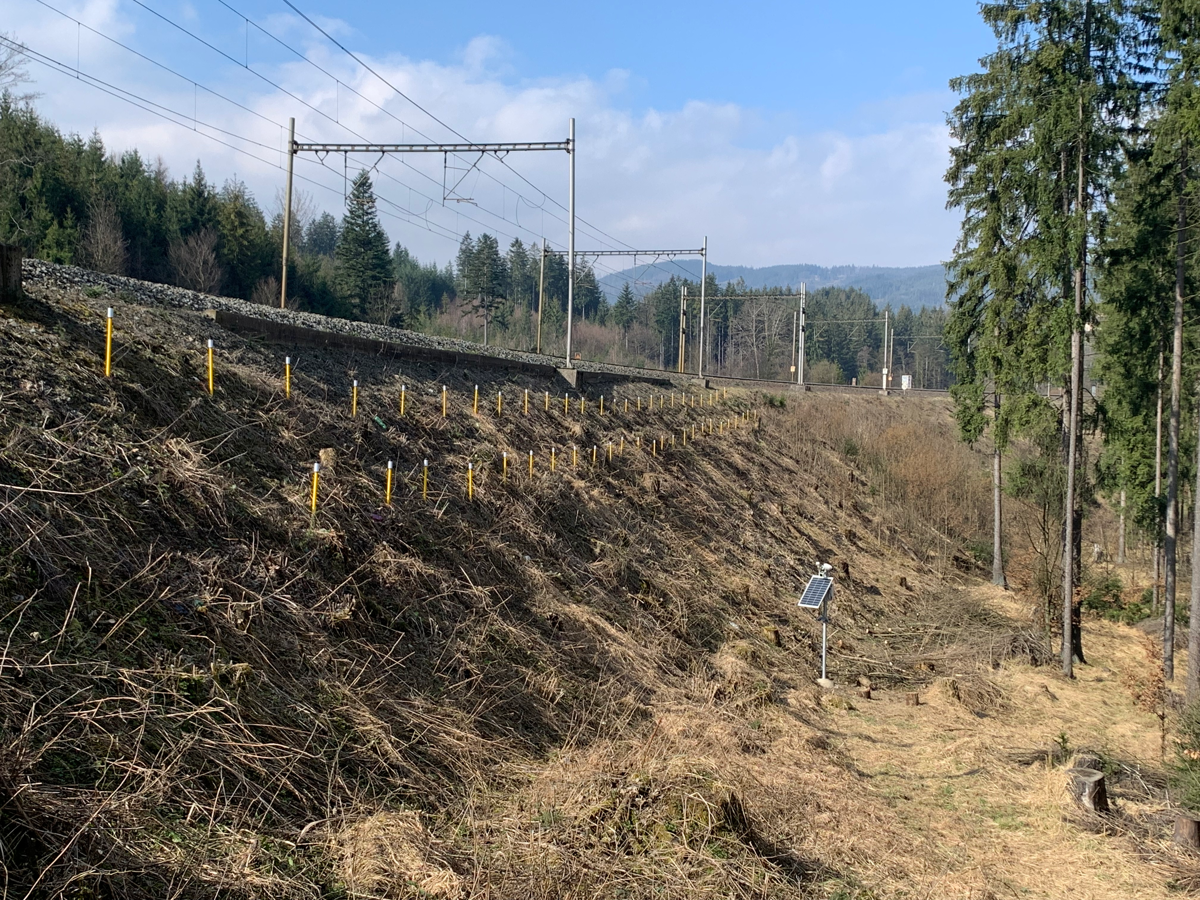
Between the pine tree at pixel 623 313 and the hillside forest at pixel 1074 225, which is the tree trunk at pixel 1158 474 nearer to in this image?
the hillside forest at pixel 1074 225

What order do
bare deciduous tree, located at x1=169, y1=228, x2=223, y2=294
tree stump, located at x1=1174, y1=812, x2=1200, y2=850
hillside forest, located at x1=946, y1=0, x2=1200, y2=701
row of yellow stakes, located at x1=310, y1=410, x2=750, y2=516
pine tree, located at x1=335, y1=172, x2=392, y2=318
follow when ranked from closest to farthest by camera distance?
tree stump, located at x1=1174, y1=812, x2=1200, y2=850, row of yellow stakes, located at x1=310, y1=410, x2=750, y2=516, hillside forest, located at x1=946, y1=0, x2=1200, y2=701, bare deciduous tree, located at x1=169, y1=228, x2=223, y2=294, pine tree, located at x1=335, y1=172, x2=392, y2=318

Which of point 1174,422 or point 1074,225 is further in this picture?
point 1174,422

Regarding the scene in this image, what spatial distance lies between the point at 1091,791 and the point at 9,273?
12635 millimetres

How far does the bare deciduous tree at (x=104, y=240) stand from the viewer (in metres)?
31.2

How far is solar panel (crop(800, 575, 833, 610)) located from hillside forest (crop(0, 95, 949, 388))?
1803 centimetres

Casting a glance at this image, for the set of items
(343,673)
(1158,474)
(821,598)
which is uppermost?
(1158,474)

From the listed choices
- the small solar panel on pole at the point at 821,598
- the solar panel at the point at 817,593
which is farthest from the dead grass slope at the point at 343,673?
the solar panel at the point at 817,593

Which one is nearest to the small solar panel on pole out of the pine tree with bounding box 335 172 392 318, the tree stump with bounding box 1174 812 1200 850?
the tree stump with bounding box 1174 812 1200 850

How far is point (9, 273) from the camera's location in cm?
845

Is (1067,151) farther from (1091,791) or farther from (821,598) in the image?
(1091,791)

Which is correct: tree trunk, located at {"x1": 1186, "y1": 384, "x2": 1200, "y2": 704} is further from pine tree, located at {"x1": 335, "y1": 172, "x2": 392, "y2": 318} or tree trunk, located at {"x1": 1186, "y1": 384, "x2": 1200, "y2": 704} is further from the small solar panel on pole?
pine tree, located at {"x1": 335, "y1": 172, "x2": 392, "y2": 318}

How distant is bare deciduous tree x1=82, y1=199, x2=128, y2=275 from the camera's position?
31220 millimetres

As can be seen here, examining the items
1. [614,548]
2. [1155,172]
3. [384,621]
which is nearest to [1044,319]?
[1155,172]

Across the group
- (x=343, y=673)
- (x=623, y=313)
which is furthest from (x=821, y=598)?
(x=623, y=313)
